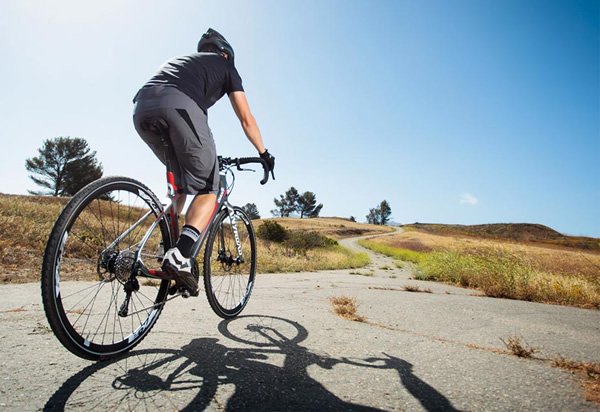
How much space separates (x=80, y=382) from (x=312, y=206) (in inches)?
3942

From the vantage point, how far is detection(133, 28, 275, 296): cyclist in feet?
6.41

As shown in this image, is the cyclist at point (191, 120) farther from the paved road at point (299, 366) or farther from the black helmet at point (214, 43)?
the paved road at point (299, 366)

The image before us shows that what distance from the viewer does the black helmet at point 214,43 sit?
2.43 metres

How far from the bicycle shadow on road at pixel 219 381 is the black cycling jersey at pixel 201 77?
1.59 meters

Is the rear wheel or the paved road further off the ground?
the rear wheel

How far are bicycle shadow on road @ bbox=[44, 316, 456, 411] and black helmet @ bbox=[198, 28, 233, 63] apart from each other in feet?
7.02

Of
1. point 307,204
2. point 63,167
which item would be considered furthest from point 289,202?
point 63,167

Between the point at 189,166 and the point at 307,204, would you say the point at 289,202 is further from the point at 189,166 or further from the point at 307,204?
the point at 189,166

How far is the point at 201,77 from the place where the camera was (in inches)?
84.7

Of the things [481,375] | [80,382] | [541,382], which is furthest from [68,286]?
Result: [541,382]

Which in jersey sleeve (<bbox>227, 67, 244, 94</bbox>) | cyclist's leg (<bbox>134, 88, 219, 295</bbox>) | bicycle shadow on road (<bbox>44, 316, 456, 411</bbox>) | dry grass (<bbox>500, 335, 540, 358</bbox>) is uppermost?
jersey sleeve (<bbox>227, 67, 244, 94</bbox>)

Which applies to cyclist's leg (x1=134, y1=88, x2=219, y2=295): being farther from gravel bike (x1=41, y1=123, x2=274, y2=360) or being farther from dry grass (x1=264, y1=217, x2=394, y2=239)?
dry grass (x1=264, y1=217, x2=394, y2=239)

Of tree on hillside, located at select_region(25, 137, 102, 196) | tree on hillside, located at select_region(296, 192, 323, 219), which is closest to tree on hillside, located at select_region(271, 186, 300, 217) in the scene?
tree on hillside, located at select_region(296, 192, 323, 219)

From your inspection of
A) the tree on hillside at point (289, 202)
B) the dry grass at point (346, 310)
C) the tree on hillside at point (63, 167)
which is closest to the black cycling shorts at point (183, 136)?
the dry grass at point (346, 310)
